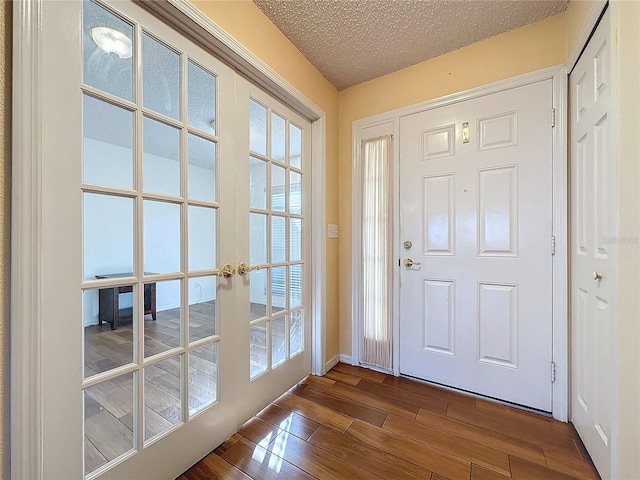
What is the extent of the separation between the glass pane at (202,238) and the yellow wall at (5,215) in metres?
0.56

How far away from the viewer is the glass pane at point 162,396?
1.09 metres

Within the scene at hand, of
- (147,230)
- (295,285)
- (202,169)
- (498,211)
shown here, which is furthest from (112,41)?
(498,211)

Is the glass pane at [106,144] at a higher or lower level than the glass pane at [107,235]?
higher

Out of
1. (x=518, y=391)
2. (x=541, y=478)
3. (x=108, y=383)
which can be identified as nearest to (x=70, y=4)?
(x=108, y=383)

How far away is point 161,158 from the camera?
114 cm

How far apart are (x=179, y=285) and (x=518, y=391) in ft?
6.82

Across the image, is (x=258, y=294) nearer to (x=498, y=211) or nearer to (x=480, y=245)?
(x=480, y=245)

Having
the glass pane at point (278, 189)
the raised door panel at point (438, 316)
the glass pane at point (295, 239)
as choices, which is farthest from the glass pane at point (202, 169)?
the raised door panel at point (438, 316)

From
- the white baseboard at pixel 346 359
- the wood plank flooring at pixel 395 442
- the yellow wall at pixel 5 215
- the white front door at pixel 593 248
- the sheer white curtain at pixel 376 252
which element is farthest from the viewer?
the white baseboard at pixel 346 359

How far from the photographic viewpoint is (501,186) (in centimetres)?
168

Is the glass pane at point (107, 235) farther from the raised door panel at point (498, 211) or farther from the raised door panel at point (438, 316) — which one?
the raised door panel at point (498, 211)

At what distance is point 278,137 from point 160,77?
30.1 inches

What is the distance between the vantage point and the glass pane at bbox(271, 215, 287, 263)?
1737mm

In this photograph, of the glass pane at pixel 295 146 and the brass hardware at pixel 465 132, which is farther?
the glass pane at pixel 295 146
